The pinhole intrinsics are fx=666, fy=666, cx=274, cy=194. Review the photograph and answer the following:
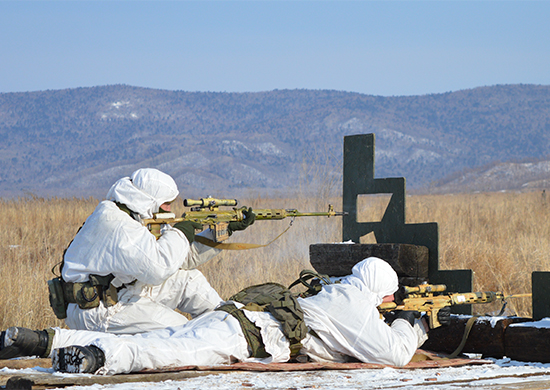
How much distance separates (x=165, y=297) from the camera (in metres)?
4.49

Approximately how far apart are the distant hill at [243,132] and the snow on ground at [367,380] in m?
86.8

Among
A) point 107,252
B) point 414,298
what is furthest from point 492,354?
point 107,252

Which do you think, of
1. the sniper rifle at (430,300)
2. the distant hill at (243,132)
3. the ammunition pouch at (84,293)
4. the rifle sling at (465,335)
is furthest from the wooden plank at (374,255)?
the distant hill at (243,132)

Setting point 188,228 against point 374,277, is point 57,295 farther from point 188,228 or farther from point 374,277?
point 374,277

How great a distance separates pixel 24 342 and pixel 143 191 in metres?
1.23

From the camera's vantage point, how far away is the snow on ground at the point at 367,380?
3146mm

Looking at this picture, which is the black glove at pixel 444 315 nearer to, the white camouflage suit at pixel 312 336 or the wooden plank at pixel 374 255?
the white camouflage suit at pixel 312 336

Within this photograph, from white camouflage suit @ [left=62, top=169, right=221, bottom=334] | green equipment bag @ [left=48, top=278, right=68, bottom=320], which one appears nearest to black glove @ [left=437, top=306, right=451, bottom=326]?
white camouflage suit @ [left=62, top=169, right=221, bottom=334]

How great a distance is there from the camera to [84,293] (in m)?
3.90

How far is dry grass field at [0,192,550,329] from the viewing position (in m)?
6.20

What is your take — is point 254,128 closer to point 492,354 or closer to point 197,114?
point 197,114

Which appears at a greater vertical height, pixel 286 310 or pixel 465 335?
pixel 286 310

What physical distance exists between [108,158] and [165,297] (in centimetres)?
11208

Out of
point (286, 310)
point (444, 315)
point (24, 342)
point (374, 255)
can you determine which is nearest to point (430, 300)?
point (444, 315)
